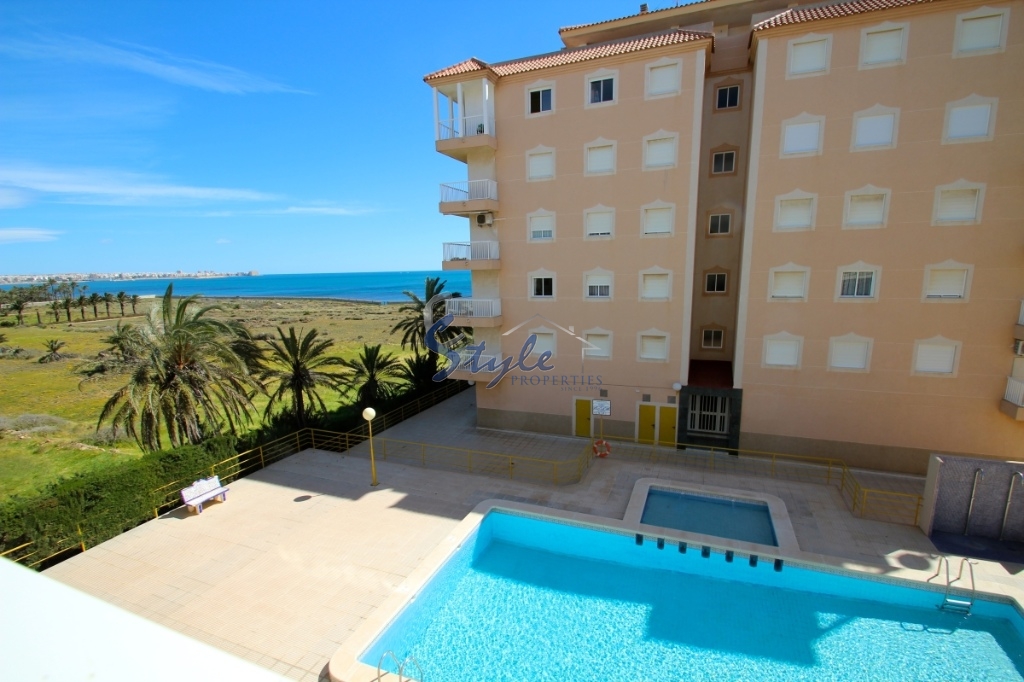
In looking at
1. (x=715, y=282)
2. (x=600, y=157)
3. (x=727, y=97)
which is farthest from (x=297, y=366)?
(x=727, y=97)

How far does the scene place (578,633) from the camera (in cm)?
1006

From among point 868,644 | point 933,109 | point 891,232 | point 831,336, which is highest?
point 933,109

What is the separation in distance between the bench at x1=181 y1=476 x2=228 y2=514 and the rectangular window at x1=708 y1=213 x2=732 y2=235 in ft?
63.8

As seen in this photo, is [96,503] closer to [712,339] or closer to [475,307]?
[475,307]

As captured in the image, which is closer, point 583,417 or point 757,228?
point 757,228

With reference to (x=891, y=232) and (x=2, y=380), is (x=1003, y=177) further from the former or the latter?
(x=2, y=380)

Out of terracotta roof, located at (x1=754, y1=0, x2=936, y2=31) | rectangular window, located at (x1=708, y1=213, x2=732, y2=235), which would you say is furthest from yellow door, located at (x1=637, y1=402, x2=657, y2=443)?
terracotta roof, located at (x1=754, y1=0, x2=936, y2=31)

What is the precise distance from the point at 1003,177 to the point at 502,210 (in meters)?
15.8

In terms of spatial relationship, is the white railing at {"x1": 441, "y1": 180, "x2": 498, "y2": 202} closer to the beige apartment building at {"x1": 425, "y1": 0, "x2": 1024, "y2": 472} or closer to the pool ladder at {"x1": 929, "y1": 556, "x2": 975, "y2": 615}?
the beige apartment building at {"x1": 425, "y1": 0, "x2": 1024, "y2": 472}

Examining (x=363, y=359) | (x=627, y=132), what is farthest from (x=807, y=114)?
(x=363, y=359)

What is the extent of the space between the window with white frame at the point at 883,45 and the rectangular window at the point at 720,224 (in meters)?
5.92

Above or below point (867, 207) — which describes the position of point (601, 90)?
above

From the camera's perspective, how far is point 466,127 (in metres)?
18.6

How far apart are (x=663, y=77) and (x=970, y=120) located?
9116 millimetres
